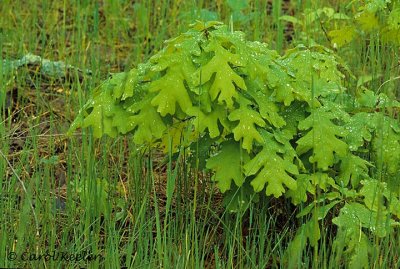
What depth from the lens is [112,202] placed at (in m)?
2.77

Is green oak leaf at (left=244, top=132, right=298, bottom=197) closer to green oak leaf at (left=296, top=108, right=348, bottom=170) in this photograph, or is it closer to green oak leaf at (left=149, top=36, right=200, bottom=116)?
green oak leaf at (left=296, top=108, right=348, bottom=170)

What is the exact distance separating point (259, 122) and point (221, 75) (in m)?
0.18

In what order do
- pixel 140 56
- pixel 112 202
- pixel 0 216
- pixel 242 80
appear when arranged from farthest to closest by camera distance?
pixel 140 56 → pixel 112 202 → pixel 0 216 → pixel 242 80

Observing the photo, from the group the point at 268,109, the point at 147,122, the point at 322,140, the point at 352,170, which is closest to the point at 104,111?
the point at 147,122

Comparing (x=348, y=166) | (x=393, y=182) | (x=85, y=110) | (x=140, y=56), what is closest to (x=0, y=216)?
(x=85, y=110)

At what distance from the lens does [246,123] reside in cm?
226

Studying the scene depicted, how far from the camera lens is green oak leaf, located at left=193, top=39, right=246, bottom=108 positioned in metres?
2.19

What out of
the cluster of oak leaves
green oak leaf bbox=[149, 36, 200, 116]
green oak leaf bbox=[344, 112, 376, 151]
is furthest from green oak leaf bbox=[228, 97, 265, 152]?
green oak leaf bbox=[344, 112, 376, 151]

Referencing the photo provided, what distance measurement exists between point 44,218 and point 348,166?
38.1 inches

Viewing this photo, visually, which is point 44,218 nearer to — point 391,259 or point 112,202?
point 112,202

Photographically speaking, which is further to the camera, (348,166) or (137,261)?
(348,166)

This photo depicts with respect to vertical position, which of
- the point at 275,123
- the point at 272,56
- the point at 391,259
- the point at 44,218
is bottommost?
the point at 391,259

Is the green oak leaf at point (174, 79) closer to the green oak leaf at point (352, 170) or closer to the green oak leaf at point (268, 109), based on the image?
the green oak leaf at point (268, 109)

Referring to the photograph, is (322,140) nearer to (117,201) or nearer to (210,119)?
(210,119)
